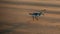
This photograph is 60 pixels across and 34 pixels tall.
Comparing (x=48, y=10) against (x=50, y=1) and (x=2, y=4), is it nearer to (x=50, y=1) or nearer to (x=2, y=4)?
(x=50, y=1)

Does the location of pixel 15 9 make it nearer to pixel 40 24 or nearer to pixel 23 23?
pixel 23 23

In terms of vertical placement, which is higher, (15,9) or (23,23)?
(15,9)

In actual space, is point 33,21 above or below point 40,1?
below

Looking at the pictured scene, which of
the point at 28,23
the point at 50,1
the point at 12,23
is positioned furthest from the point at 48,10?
the point at 12,23

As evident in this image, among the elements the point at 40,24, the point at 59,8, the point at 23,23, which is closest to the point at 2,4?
the point at 23,23

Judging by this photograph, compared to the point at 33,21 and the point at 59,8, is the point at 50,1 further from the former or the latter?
the point at 33,21
